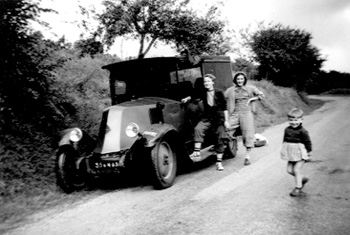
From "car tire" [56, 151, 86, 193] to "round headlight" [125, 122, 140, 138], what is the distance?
106 cm

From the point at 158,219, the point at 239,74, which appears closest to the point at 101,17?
the point at 239,74

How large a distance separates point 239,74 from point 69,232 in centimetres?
482

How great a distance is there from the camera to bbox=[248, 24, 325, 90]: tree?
27.2 m

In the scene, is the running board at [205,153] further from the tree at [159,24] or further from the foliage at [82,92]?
the tree at [159,24]

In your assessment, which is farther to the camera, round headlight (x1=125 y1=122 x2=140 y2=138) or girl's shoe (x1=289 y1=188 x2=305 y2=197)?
round headlight (x1=125 y1=122 x2=140 y2=138)

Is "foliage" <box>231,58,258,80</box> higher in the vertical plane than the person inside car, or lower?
higher

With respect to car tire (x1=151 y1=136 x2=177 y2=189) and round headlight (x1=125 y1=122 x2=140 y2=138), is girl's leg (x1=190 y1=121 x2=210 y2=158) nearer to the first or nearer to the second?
car tire (x1=151 y1=136 x2=177 y2=189)

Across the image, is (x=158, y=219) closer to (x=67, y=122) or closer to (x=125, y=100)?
(x=125, y=100)

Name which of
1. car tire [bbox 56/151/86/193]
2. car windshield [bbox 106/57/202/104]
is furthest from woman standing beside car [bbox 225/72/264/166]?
car tire [bbox 56/151/86/193]

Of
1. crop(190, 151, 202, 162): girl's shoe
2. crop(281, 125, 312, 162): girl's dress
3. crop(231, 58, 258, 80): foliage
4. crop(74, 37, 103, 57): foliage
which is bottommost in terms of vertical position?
crop(190, 151, 202, 162): girl's shoe

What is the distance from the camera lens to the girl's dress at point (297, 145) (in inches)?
194

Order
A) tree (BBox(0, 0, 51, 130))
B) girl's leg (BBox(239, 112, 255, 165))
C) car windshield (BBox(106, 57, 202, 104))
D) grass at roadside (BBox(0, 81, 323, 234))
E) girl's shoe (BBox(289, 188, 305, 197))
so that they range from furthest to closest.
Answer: girl's leg (BBox(239, 112, 255, 165)) < car windshield (BBox(106, 57, 202, 104)) < tree (BBox(0, 0, 51, 130)) < grass at roadside (BBox(0, 81, 323, 234)) < girl's shoe (BBox(289, 188, 305, 197))

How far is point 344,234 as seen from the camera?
3.48 meters

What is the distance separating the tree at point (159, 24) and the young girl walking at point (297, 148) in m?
12.5
